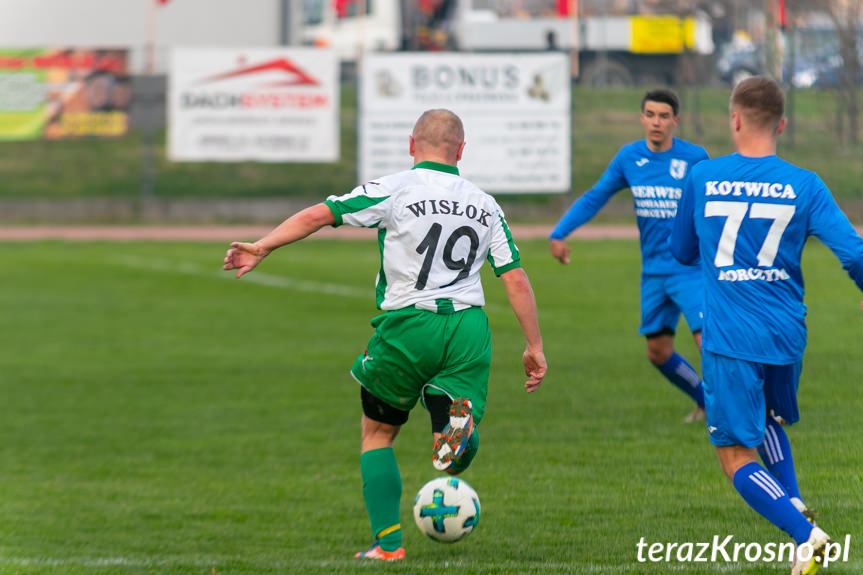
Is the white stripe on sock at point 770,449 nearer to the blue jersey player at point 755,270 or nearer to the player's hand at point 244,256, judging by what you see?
the blue jersey player at point 755,270

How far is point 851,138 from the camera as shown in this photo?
25766 mm

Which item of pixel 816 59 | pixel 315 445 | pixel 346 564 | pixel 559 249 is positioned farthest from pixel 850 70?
pixel 346 564

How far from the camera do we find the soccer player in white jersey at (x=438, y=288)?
545 cm

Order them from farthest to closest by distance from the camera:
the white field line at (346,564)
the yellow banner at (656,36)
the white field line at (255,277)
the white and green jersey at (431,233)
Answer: the yellow banner at (656,36), the white field line at (255,277), the white and green jersey at (431,233), the white field line at (346,564)

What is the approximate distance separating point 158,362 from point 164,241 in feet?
40.2

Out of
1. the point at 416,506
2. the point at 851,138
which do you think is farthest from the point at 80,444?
the point at 851,138

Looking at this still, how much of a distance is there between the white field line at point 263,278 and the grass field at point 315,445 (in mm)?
301

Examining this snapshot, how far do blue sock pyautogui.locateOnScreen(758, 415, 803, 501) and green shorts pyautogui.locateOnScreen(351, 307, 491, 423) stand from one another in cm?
123

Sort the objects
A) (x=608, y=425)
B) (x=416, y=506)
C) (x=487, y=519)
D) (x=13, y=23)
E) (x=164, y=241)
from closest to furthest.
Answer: (x=416, y=506) → (x=487, y=519) → (x=608, y=425) → (x=164, y=241) → (x=13, y=23)

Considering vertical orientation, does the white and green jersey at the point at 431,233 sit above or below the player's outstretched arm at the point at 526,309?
above

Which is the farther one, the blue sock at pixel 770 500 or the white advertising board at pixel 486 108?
the white advertising board at pixel 486 108

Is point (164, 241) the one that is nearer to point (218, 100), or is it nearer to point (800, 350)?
point (218, 100)

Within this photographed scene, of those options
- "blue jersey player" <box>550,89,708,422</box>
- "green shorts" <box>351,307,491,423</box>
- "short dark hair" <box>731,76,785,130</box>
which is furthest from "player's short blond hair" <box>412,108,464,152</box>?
"blue jersey player" <box>550,89,708,422</box>

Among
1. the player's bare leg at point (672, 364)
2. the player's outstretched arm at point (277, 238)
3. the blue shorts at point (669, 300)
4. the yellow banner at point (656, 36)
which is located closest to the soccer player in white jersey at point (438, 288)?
the player's outstretched arm at point (277, 238)
